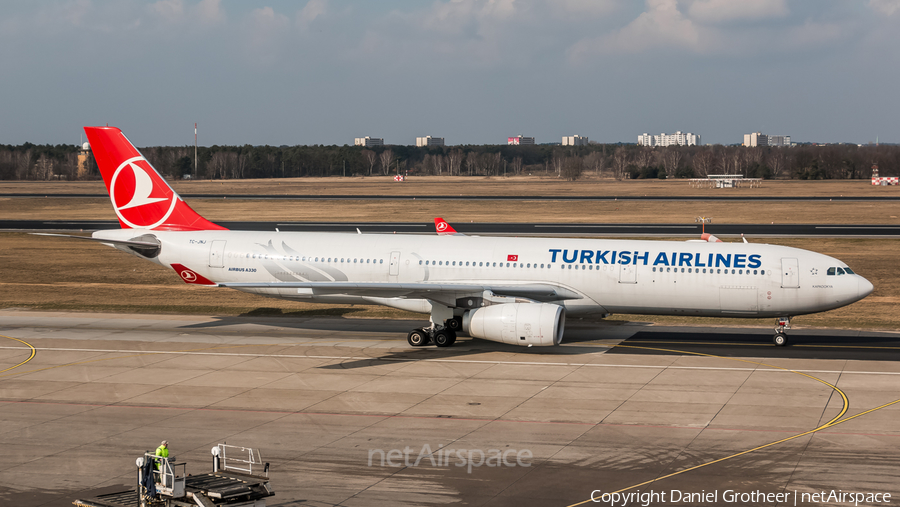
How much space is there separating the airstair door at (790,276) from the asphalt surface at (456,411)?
102 inches


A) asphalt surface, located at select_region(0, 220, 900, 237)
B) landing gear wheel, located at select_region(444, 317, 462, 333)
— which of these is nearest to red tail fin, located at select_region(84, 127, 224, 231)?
landing gear wheel, located at select_region(444, 317, 462, 333)

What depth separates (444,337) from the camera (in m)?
32.4

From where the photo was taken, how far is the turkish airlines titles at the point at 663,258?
3159 centimetres

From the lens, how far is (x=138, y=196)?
122 ft

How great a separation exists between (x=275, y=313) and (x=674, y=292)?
64.5 feet

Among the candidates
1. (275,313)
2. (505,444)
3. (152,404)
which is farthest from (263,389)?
(275,313)

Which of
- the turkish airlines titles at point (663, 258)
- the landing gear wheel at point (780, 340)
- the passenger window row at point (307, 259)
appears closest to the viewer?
the turkish airlines titles at point (663, 258)

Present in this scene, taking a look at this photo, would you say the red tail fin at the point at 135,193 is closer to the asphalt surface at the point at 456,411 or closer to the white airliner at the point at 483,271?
the white airliner at the point at 483,271

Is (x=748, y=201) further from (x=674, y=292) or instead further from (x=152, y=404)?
(x=152, y=404)

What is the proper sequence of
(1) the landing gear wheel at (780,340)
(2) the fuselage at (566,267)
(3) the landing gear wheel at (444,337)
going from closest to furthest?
(2) the fuselage at (566,267), (1) the landing gear wheel at (780,340), (3) the landing gear wheel at (444,337)

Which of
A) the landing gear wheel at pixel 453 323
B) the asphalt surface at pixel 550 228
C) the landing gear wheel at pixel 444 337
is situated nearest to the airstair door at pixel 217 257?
the landing gear wheel at pixel 444 337
